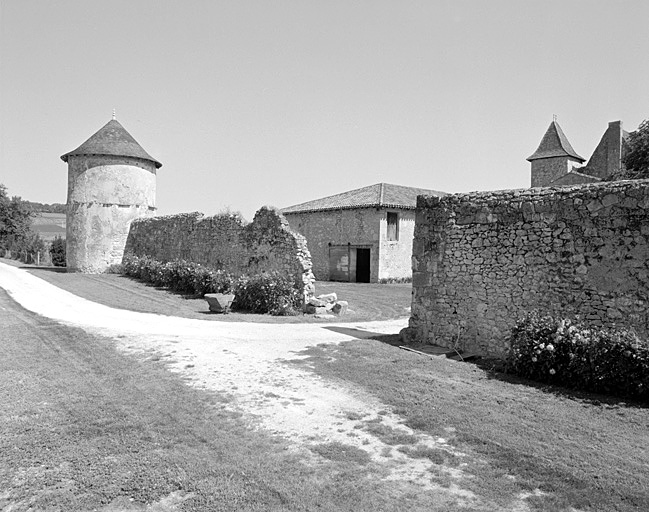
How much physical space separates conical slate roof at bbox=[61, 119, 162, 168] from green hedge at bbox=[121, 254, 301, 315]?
555 cm

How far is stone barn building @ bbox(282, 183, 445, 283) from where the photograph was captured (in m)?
27.0

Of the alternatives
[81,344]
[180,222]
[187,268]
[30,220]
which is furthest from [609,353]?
[30,220]

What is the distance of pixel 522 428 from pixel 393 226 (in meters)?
22.5

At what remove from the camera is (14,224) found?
48938 mm

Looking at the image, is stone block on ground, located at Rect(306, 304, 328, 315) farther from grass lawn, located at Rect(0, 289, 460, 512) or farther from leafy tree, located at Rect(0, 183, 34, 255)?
leafy tree, located at Rect(0, 183, 34, 255)

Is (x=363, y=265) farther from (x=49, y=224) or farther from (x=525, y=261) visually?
(x=49, y=224)

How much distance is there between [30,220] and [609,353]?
56.7 m

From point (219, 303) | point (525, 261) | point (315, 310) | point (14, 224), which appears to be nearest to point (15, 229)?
point (14, 224)

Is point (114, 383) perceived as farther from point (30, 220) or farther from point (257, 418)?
point (30, 220)

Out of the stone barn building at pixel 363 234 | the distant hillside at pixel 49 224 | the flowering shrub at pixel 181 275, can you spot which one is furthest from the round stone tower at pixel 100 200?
the distant hillside at pixel 49 224

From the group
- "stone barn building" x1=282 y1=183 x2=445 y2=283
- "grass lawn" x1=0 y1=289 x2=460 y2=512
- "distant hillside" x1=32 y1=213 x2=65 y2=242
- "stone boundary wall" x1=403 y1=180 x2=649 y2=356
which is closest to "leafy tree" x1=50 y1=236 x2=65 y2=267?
"stone barn building" x1=282 y1=183 x2=445 y2=283

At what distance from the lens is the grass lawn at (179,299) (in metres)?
13.7

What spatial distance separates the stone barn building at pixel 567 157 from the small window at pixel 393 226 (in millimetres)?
17264

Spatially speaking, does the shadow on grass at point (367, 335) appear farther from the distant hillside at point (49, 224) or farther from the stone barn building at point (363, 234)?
the distant hillside at point (49, 224)
